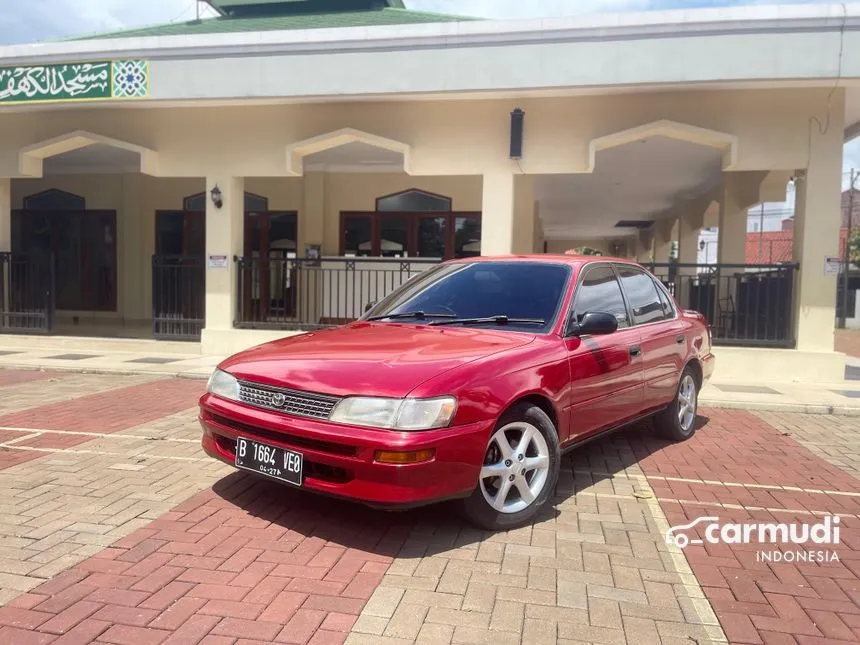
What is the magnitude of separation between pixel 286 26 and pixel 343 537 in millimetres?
13024

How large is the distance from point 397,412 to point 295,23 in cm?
1367

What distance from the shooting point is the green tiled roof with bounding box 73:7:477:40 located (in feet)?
46.4

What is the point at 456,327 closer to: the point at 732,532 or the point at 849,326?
the point at 732,532

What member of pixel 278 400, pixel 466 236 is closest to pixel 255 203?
pixel 466 236

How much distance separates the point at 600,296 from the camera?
495 centimetres

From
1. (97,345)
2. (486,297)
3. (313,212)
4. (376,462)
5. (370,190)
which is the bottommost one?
(97,345)

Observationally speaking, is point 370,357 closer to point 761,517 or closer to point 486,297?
point 486,297

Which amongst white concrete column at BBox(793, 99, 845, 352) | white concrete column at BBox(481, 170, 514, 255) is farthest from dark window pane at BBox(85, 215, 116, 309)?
white concrete column at BBox(793, 99, 845, 352)

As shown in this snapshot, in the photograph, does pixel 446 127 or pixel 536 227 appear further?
pixel 536 227

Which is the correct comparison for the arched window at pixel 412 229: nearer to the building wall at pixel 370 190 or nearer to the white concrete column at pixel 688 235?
the building wall at pixel 370 190

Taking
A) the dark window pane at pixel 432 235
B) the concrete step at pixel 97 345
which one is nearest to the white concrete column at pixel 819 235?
the dark window pane at pixel 432 235

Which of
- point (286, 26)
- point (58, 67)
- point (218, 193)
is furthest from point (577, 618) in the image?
point (286, 26)

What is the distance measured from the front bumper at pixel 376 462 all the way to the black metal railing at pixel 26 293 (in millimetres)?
→ 10213

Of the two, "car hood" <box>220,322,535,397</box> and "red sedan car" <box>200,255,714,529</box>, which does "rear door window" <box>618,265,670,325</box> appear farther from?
"car hood" <box>220,322,535,397</box>
